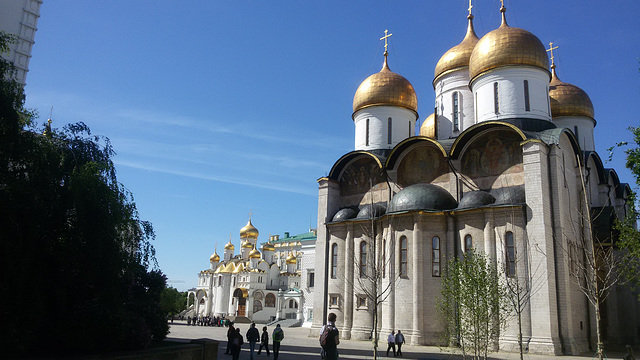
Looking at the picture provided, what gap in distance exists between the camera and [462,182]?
20.8m

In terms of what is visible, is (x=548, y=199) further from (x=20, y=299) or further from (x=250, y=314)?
(x=250, y=314)

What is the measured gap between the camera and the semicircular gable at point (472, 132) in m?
19.3

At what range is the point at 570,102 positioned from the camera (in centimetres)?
2650

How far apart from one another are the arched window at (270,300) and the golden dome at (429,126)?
2677cm

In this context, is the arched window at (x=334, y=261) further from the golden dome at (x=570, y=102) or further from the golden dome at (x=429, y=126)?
the golden dome at (x=570, y=102)

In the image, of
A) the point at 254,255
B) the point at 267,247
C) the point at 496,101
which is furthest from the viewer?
the point at 267,247

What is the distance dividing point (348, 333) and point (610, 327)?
441 inches

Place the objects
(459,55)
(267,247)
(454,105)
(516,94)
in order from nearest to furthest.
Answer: (516,94), (454,105), (459,55), (267,247)

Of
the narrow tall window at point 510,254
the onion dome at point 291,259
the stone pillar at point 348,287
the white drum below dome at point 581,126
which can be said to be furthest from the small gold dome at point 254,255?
the narrow tall window at point 510,254

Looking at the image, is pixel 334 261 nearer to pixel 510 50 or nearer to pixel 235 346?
pixel 235 346

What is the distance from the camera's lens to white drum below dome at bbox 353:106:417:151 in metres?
25.2

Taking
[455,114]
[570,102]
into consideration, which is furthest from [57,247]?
[570,102]

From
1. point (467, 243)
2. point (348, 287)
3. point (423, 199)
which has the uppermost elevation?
point (423, 199)

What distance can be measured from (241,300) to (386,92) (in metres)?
29.1
